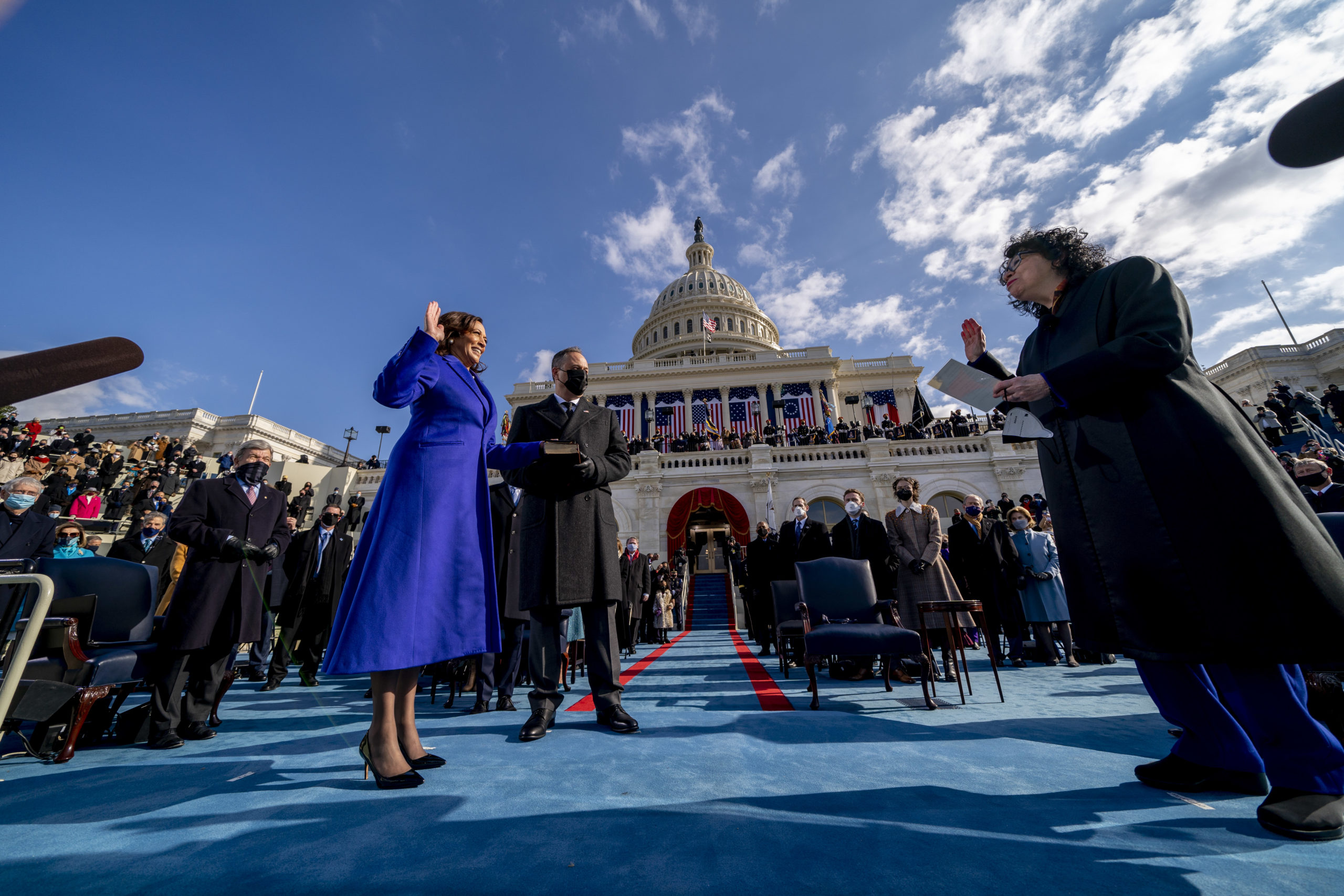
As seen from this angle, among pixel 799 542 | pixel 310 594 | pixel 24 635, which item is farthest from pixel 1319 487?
pixel 310 594

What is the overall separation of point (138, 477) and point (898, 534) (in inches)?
897

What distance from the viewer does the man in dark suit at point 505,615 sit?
4.16 meters

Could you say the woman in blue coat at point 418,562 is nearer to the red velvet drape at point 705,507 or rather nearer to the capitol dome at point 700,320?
the red velvet drape at point 705,507

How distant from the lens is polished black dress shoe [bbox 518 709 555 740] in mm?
2797

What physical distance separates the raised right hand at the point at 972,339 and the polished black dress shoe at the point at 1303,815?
1863 millimetres

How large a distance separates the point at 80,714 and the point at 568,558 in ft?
9.00

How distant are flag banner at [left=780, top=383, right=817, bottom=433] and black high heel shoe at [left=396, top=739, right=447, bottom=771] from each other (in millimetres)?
36240

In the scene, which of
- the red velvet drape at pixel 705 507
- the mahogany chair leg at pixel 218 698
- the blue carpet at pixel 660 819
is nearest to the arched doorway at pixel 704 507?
the red velvet drape at pixel 705 507

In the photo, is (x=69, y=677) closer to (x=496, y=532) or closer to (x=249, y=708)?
(x=249, y=708)

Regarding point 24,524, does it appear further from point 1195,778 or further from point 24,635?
point 1195,778

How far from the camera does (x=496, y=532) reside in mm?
5023

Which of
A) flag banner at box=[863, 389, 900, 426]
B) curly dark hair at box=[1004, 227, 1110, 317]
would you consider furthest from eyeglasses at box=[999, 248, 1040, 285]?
flag banner at box=[863, 389, 900, 426]

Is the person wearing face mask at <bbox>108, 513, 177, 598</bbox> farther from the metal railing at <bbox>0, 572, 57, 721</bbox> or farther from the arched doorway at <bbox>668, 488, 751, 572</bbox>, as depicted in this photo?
the arched doorway at <bbox>668, 488, 751, 572</bbox>

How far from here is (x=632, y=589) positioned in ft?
31.2
